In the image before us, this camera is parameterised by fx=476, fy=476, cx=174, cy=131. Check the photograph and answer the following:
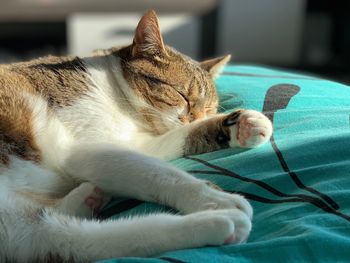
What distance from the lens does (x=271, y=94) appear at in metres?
1.14

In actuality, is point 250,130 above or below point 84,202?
above

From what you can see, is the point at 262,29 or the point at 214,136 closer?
the point at 214,136

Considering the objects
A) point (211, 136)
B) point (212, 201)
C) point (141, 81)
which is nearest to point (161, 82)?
point (141, 81)

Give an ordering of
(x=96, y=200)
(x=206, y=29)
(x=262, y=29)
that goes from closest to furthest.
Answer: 1. (x=96, y=200)
2. (x=262, y=29)
3. (x=206, y=29)

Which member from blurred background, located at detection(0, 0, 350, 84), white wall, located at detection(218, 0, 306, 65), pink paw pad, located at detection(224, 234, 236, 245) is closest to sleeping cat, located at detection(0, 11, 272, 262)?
pink paw pad, located at detection(224, 234, 236, 245)

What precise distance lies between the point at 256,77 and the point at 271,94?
0.20 meters

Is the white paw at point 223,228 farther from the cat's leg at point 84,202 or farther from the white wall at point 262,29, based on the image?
the white wall at point 262,29

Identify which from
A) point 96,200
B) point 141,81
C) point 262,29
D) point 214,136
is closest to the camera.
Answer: point 96,200

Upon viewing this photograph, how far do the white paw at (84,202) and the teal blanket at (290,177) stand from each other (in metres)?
0.03

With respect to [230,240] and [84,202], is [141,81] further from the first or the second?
[230,240]

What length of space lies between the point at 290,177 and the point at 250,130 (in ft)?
0.50

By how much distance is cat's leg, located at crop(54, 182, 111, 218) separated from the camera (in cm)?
86

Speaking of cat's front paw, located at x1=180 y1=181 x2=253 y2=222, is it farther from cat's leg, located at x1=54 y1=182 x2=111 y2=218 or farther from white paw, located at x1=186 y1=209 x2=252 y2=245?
cat's leg, located at x1=54 y1=182 x2=111 y2=218

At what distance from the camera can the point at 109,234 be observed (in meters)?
0.73
